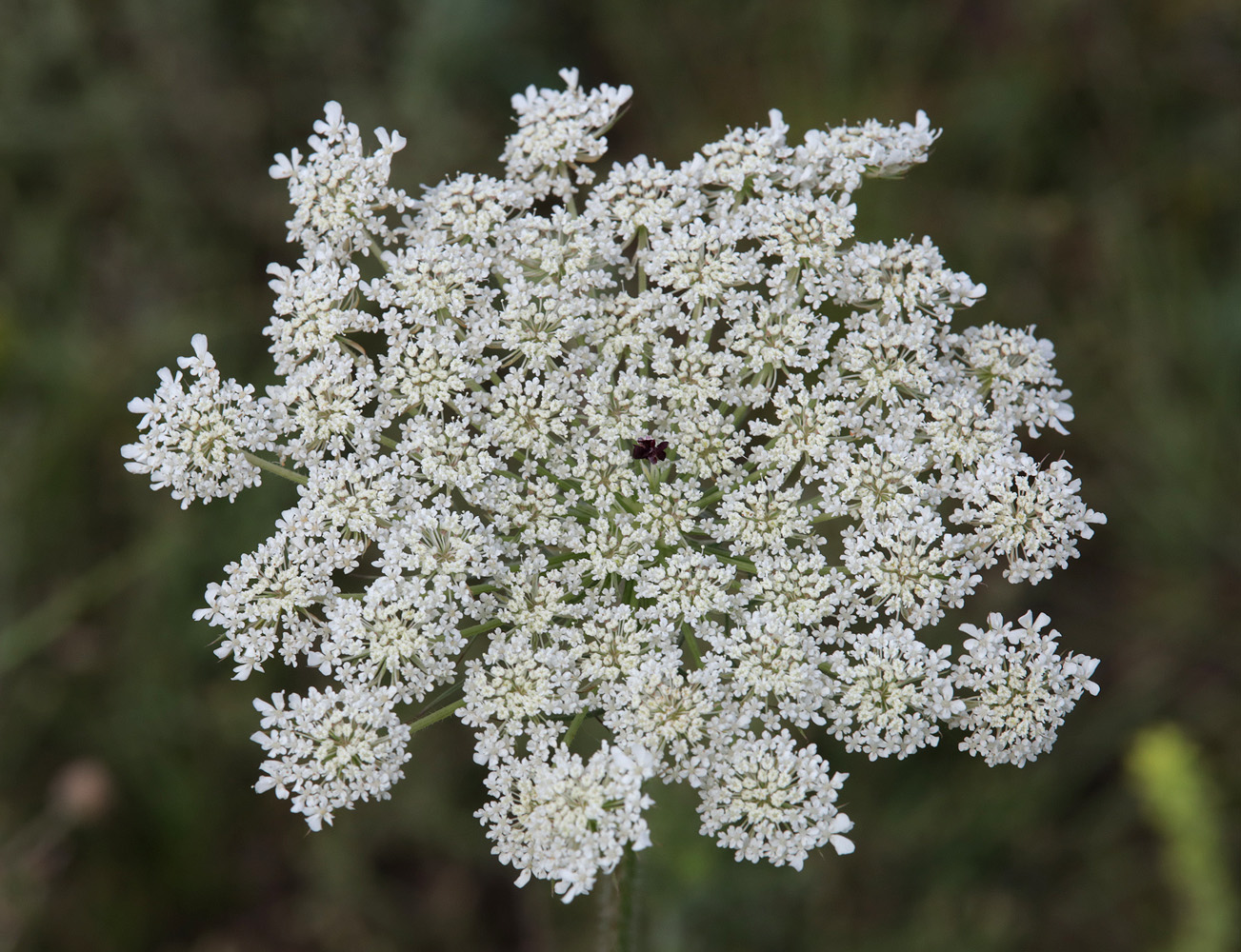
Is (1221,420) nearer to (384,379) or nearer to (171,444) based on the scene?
(384,379)

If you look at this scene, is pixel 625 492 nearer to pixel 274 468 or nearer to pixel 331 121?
pixel 274 468

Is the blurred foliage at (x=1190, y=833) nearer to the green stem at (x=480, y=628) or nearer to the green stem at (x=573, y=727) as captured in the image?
the green stem at (x=573, y=727)

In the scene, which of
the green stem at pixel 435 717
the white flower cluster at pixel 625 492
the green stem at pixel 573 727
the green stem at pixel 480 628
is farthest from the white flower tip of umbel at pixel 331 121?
the green stem at pixel 573 727

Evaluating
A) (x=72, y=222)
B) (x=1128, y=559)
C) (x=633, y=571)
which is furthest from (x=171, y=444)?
(x=1128, y=559)

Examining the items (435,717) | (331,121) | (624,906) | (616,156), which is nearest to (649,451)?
(435,717)

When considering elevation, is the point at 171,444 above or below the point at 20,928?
above
